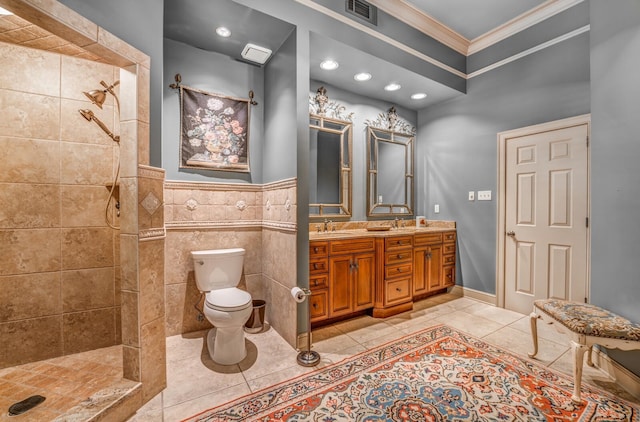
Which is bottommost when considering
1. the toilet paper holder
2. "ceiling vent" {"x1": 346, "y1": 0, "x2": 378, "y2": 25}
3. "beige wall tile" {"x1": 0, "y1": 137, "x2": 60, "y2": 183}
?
the toilet paper holder

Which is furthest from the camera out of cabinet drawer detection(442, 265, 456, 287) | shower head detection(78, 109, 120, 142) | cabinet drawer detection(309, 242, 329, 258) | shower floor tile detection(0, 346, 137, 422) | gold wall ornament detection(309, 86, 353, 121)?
cabinet drawer detection(442, 265, 456, 287)

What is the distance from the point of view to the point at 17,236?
1874mm

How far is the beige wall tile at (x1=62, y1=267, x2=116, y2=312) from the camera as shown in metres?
2.01

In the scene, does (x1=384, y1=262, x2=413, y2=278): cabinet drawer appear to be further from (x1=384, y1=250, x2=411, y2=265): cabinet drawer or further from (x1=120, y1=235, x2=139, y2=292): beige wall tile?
(x1=120, y1=235, x2=139, y2=292): beige wall tile

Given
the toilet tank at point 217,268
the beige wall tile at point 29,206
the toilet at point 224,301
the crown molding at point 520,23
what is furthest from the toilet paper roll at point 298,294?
the crown molding at point 520,23

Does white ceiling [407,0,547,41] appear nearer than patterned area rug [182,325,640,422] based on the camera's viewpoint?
No

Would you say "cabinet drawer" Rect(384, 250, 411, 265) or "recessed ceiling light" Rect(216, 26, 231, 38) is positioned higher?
"recessed ceiling light" Rect(216, 26, 231, 38)

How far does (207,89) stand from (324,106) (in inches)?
50.4

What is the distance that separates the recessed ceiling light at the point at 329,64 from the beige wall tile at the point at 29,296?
116 inches

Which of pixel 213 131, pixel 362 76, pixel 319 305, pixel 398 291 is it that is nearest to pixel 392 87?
pixel 362 76

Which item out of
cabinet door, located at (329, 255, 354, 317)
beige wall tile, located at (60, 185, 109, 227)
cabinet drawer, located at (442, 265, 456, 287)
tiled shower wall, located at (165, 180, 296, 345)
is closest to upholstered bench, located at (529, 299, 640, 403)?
cabinet door, located at (329, 255, 354, 317)

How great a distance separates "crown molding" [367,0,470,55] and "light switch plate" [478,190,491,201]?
182cm

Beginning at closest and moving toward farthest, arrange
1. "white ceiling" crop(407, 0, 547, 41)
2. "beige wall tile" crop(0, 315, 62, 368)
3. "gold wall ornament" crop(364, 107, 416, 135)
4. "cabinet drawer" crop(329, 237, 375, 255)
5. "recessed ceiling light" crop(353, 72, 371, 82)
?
"beige wall tile" crop(0, 315, 62, 368), "cabinet drawer" crop(329, 237, 375, 255), "white ceiling" crop(407, 0, 547, 41), "recessed ceiling light" crop(353, 72, 371, 82), "gold wall ornament" crop(364, 107, 416, 135)

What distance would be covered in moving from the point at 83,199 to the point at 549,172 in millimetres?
4332
